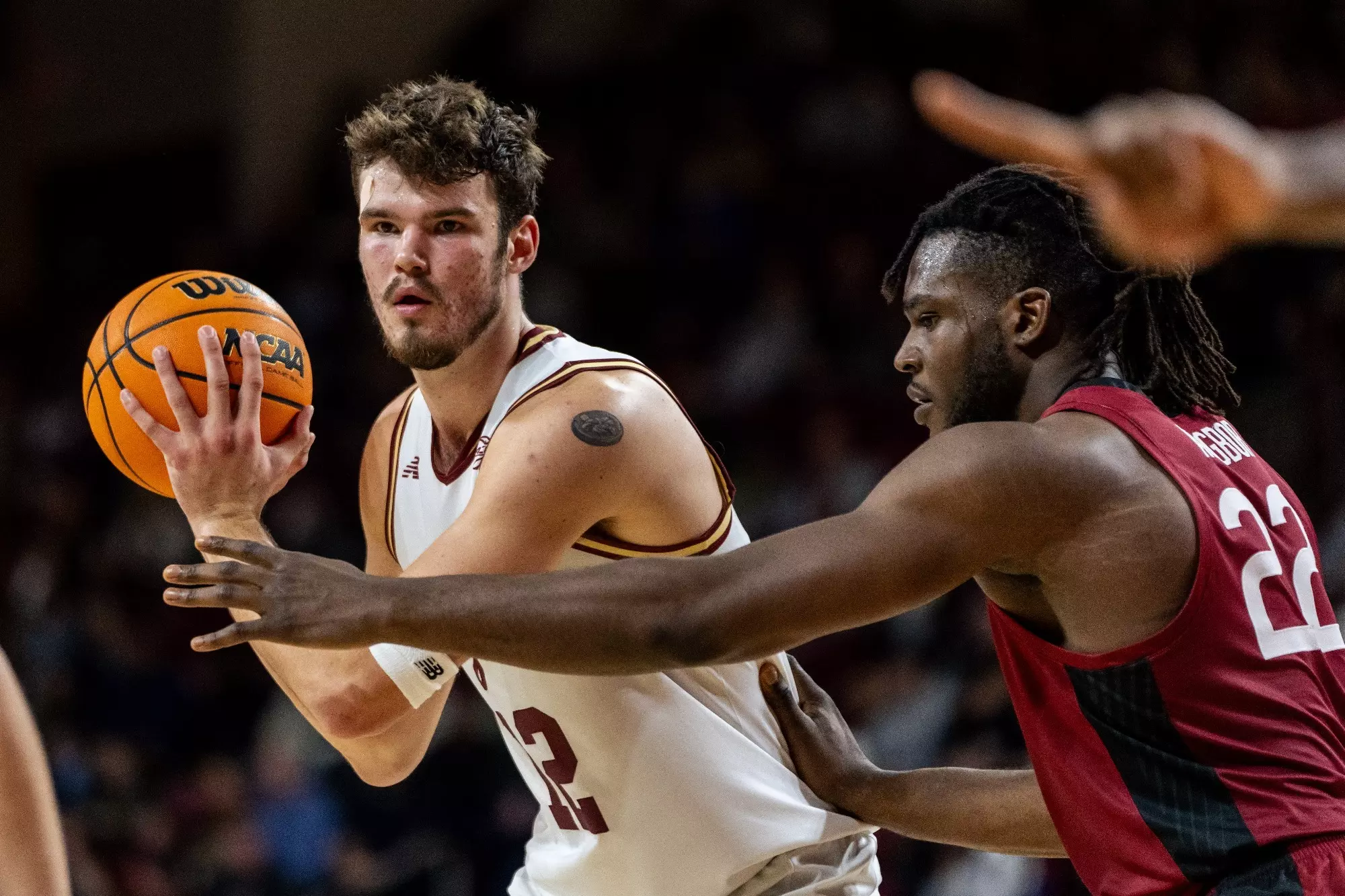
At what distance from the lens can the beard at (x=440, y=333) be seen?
147 inches

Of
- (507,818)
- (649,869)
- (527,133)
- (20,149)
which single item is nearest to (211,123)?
(20,149)

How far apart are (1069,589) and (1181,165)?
1105mm

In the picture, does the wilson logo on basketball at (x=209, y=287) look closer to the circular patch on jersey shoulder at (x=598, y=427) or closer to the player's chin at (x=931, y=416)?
the circular patch on jersey shoulder at (x=598, y=427)

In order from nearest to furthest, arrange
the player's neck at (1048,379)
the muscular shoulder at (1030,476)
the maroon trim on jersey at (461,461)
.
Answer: the muscular shoulder at (1030,476) → the player's neck at (1048,379) → the maroon trim on jersey at (461,461)

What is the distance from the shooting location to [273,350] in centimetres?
359

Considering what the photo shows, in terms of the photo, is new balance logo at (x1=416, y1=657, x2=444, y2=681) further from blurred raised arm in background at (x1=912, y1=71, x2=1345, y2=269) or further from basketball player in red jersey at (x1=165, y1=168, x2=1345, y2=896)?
blurred raised arm in background at (x1=912, y1=71, x2=1345, y2=269)

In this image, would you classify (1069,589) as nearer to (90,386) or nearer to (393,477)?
(393,477)

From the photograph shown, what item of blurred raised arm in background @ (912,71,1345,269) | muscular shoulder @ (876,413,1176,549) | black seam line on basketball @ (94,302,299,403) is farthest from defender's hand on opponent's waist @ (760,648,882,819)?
blurred raised arm in background @ (912,71,1345,269)

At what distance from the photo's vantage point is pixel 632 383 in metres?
3.63

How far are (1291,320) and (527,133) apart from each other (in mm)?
4814

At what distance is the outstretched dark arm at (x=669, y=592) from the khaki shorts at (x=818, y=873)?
4.05 feet

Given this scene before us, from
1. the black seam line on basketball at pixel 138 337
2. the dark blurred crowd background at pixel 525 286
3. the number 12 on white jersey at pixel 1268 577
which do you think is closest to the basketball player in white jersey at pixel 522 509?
the black seam line on basketball at pixel 138 337

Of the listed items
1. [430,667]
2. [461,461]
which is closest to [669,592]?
[430,667]

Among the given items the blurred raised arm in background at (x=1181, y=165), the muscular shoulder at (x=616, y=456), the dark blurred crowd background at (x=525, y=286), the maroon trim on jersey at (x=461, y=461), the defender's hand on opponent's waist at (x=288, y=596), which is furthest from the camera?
the dark blurred crowd background at (x=525, y=286)
